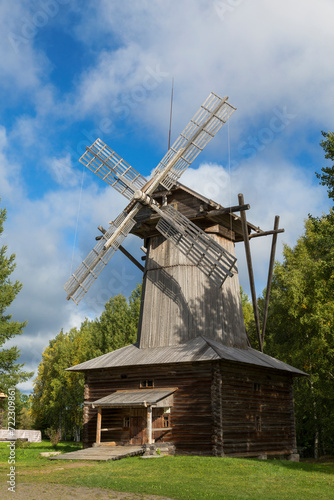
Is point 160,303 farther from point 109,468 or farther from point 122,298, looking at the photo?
point 122,298

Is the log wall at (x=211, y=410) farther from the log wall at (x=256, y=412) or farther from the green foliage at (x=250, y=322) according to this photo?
the green foliage at (x=250, y=322)

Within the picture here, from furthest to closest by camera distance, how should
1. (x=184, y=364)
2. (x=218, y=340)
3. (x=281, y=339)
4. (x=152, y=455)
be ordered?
(x=281, y=339) < (x=218, y=340) < (x=184, y=364) < (x=152, y=455)

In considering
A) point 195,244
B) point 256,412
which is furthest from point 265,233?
point 256,412

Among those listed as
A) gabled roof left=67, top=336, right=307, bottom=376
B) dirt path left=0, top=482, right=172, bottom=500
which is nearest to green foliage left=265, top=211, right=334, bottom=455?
gabled roof left=67, top=336, right=307, bottom=376

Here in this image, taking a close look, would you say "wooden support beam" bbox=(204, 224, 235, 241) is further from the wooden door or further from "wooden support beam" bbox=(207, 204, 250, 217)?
the wooden door

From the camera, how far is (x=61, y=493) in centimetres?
1088

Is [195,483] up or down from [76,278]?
down

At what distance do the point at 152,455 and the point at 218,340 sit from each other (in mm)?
6768

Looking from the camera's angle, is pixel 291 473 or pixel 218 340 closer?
pixel 291 473

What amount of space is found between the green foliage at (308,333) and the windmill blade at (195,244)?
21.1 ft

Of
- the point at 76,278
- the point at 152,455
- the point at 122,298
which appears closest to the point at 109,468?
the point at 152,455

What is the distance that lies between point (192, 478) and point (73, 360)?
3678 centimetres

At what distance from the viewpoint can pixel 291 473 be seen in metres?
16.4

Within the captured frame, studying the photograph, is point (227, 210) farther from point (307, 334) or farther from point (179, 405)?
point (307, 334)
